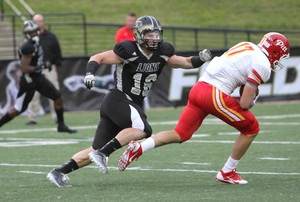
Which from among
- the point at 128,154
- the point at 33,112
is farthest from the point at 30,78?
the point at 128,154

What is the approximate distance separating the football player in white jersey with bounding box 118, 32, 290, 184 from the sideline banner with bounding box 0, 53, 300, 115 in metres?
7.95

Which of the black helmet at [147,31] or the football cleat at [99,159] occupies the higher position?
the black helmet at [147,31]

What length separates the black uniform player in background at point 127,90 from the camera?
4.70 m

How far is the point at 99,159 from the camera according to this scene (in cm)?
445

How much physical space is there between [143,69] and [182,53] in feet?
27.3

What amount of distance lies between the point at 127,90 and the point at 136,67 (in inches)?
9.9

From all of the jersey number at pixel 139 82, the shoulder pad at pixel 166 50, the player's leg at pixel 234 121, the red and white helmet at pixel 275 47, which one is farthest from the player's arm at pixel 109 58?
the red and white helmet at pixel 275 47

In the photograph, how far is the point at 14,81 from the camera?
12.1 metres

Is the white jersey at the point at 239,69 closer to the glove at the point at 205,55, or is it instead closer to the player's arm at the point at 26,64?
the glove at the point at 205,55

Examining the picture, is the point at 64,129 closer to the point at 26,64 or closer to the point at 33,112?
the point at 26,64

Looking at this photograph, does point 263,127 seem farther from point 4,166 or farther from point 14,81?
point 14,81

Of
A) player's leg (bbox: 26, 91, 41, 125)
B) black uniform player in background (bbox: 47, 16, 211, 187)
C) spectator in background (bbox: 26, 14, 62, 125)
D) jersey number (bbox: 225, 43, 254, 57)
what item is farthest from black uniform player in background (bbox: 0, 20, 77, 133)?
jersey number (bbox: 225, 43, 254, 57)

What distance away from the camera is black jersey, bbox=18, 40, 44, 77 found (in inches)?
335

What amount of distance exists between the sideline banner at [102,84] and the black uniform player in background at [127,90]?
7698 mm
